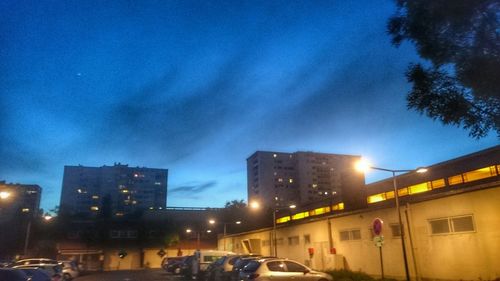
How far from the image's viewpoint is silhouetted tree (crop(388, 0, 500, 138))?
9883mm

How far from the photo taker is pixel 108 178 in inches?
5989

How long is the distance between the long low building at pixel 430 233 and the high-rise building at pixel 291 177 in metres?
107

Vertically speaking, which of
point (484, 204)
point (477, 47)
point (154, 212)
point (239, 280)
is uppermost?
point (154, 212)

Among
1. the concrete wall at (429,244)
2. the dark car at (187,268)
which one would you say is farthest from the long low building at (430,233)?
the dark car at (187,268)

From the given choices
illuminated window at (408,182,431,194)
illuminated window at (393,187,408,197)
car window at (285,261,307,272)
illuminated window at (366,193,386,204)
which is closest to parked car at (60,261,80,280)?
car window at (285,261,307,272)

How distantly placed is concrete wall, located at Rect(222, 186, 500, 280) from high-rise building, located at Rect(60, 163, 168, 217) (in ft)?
410

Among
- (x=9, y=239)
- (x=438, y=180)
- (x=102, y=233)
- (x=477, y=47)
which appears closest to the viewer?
(x=477, y=47)

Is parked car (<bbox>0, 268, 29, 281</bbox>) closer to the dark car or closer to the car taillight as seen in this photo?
the car taillight

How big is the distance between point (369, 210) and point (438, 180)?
15.2 metres

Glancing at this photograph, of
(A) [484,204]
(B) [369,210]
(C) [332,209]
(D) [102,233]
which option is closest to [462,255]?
(A) [484,204]

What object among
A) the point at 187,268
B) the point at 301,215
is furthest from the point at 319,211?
the point at 187,268

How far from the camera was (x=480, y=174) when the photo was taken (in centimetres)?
3462

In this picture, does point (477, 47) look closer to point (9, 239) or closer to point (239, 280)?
point (239, 280)

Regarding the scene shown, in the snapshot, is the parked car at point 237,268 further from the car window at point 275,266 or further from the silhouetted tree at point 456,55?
the silhouetted tree at point 456,55
